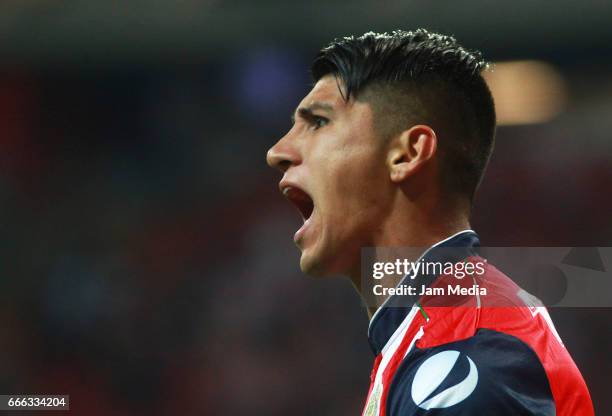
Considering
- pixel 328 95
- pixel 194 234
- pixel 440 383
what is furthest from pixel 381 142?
pixel 194 234

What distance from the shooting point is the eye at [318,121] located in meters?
1.64

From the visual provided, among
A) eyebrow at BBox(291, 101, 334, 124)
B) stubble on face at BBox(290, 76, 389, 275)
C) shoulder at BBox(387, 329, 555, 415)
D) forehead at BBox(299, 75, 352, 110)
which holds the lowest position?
shoulder at BBox(387, 329, 555, 415)

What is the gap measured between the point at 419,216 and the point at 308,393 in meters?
2.74

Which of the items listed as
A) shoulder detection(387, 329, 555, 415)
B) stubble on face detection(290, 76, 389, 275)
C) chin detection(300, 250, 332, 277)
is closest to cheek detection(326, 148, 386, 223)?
stubble on face detection(290, 76, 389, 275)

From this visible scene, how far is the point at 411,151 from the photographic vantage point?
157 cm

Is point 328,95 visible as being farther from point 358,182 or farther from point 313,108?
point 358,182

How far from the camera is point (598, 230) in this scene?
A: 4.24 metres

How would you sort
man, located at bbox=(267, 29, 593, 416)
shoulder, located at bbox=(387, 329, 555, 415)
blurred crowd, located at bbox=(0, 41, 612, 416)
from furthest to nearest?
blurred crowd, located at bbox=(0, 41, 612, 416)
man, located at bbox=(267, 29, 593, 416)
shoulder, located at bbox=(387, 329, 555, 415)

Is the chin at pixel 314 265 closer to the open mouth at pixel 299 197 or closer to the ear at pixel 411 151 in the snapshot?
the open mouth at pixel 299 197

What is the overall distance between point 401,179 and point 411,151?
0.06m

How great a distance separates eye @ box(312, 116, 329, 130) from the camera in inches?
64.6

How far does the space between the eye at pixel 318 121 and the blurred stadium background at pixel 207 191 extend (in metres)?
2.63

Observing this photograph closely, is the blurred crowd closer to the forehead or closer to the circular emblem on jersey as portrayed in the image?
the forehead

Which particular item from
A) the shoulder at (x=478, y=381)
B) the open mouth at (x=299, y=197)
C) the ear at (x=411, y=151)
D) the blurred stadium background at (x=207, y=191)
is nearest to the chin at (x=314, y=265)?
the open mouth at (x=299, y=197)
